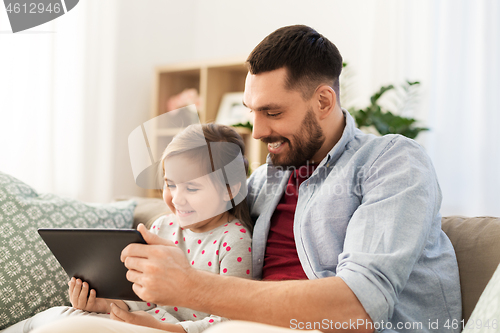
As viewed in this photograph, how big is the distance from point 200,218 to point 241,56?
174 centimetres

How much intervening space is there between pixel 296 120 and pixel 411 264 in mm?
508

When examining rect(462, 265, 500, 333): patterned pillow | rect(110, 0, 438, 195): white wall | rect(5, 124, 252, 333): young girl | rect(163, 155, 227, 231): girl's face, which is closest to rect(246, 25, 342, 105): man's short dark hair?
rect(5, 124, 252, 333): young girl

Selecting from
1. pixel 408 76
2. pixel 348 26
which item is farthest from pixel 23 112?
pixel 408 76

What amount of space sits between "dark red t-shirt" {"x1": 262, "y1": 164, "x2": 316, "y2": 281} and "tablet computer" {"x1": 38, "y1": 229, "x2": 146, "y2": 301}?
0.38 metres

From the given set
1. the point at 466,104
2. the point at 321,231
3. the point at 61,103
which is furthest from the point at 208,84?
the point at 321,231

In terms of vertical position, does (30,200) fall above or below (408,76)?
below

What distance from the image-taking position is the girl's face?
1.10m

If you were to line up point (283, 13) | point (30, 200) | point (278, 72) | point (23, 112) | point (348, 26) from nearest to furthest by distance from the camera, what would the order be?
point (278, 72) → point (30, 200) → point (23, 112) → point (348, 26) → point (283, 13)

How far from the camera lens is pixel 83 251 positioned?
945 millimetres

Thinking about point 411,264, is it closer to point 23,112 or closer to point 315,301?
point 315,301

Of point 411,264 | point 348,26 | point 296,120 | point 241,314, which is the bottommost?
point 241,314

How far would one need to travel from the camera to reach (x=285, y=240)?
1.21 metres

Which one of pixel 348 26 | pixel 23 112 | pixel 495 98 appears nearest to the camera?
pixel 495 98

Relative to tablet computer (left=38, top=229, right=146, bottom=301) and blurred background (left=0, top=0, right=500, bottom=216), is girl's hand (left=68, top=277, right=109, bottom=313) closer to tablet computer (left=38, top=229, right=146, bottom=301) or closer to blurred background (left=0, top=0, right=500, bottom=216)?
tablet computer (left=38, top=229, right=146, bottom=301)
